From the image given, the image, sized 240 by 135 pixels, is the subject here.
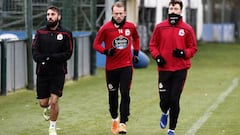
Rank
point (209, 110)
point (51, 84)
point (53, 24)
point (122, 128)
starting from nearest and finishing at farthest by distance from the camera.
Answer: point (53, 24) → point (51, 84) → point (122, 128) → point (209, 110)

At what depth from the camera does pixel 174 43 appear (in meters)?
9.66

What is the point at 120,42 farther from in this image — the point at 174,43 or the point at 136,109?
the point at 136,109

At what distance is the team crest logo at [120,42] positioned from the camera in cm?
1020

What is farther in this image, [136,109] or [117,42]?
[136,109]

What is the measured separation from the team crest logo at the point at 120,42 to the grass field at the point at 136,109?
1.38 meters

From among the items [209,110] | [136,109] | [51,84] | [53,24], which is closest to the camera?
[53,24]

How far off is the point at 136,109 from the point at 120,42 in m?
3.70

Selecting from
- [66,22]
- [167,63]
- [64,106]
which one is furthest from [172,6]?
[66,22]

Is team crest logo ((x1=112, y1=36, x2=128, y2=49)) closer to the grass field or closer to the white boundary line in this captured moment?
the grass field

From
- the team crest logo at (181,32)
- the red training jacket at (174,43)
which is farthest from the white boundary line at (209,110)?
the team crest logo at (181,32)

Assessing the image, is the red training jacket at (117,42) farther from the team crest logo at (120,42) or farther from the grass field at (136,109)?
the grass field at (136,109)

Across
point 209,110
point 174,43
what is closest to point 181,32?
point 174,43

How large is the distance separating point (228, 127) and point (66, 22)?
10.2m

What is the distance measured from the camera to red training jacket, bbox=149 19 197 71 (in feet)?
31.7
